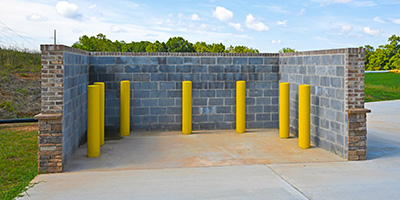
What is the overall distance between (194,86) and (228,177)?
205 inches

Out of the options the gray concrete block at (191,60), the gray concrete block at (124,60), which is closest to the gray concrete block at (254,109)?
the gray concrete block at (191,60)

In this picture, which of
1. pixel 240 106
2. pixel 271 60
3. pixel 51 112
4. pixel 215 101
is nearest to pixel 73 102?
pixel 51 112

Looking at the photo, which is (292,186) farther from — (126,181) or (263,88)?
(263,88)

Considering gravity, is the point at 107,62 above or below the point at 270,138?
above

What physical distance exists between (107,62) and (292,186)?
6.72 meters

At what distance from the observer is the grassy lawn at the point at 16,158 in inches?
264

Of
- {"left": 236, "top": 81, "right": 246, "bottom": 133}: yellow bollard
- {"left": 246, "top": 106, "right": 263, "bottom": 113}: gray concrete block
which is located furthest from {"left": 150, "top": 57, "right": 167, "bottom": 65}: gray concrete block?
{"left": 246, "top": 106, "right": 263, "bottom": 113}: gray concrete block

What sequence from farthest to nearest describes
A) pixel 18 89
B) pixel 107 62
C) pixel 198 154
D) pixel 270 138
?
pixel 18 89 → pixel 107 62 → pixel 270 138 → pixel 198 154

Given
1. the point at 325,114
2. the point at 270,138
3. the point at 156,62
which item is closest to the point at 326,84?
the point at 325,114

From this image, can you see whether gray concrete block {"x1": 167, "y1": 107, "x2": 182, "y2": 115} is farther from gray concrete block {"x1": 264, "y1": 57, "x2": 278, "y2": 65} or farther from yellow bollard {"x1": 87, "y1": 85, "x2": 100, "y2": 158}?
yellow bollard {"x1": 87, "y1": 85, "x2": 100, "y2": 158}

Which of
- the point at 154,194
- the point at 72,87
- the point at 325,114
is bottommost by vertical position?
the point at 154,194

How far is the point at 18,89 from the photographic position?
61.8ft

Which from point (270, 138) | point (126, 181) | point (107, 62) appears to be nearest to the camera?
point (126, 181)

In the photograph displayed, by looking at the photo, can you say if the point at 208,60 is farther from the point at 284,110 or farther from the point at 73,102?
the point at 73,102
